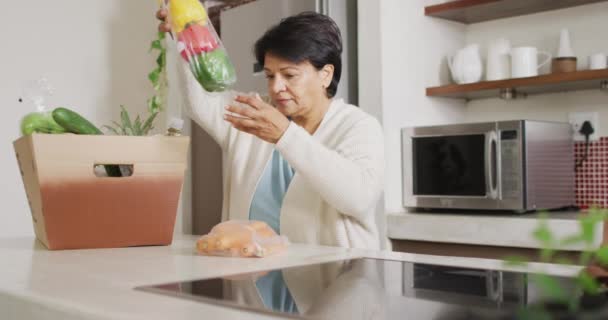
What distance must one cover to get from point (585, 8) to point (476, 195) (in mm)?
875

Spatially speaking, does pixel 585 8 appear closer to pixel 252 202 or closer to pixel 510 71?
pixel 510 71

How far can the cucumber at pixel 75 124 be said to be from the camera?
1301mm

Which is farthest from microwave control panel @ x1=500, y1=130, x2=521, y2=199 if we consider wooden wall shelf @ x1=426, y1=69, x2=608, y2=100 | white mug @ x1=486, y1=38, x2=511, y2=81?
white mug @ x1=486, y1=38, x2=511, y2=81

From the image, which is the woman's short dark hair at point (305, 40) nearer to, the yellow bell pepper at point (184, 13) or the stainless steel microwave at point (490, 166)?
the yellow bell pepper at point (184, 13)

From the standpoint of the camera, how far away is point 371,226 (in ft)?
5.47

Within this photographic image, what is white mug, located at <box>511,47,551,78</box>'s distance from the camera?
104 inches

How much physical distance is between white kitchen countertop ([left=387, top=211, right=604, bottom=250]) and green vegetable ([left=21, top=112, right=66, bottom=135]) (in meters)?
1.44

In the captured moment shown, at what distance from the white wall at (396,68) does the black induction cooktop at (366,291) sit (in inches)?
67.2

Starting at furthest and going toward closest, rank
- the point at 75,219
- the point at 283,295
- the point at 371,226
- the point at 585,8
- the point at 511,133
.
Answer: the point at 585,8
the point at 511,133
the point at 371,226
the point at 75,219
the point at 283,295

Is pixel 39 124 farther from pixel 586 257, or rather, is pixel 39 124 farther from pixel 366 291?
pixel 586 257

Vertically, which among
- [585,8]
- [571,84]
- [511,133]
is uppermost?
[585,8]

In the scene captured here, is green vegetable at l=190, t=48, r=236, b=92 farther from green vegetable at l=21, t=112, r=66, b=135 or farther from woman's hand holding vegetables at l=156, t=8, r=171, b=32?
green vegetable at l=21, t=112, r=66, b=135

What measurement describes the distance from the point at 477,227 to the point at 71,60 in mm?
2026

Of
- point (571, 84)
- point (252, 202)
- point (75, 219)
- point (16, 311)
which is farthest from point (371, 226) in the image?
point (571, 84)
